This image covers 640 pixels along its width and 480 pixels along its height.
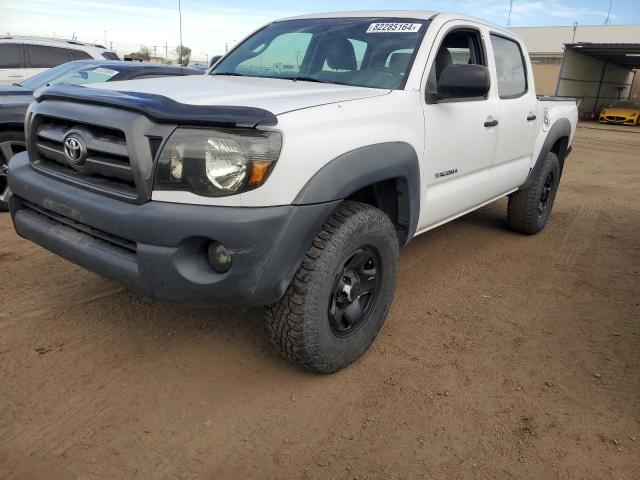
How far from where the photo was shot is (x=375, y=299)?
2.72 m

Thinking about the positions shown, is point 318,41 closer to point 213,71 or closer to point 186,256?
point 213,71

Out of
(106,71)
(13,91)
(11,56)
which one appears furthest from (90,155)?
(11,56)

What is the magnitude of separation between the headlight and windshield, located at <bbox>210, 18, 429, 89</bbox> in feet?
3.88

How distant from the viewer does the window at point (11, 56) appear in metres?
8.93

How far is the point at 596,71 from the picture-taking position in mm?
29156

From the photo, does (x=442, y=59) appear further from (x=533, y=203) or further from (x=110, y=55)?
(x=110, y=55)

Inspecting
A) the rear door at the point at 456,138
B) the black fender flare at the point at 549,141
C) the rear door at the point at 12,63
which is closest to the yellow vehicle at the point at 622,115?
the black fender flare at the point at 549,141

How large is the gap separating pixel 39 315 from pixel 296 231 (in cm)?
190

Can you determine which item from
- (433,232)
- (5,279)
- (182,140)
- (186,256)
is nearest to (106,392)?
(186,256)

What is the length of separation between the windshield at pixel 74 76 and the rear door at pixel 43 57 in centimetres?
338

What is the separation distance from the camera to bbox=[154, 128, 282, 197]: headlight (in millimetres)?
1953

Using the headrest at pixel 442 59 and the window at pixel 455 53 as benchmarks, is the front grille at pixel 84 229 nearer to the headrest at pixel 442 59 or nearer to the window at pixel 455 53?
the window at pixel 455 53

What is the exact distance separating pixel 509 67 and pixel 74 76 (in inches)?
190

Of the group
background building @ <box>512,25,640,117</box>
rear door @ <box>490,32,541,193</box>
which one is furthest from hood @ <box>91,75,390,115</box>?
background building @ <box>512,25,640,117</box>
